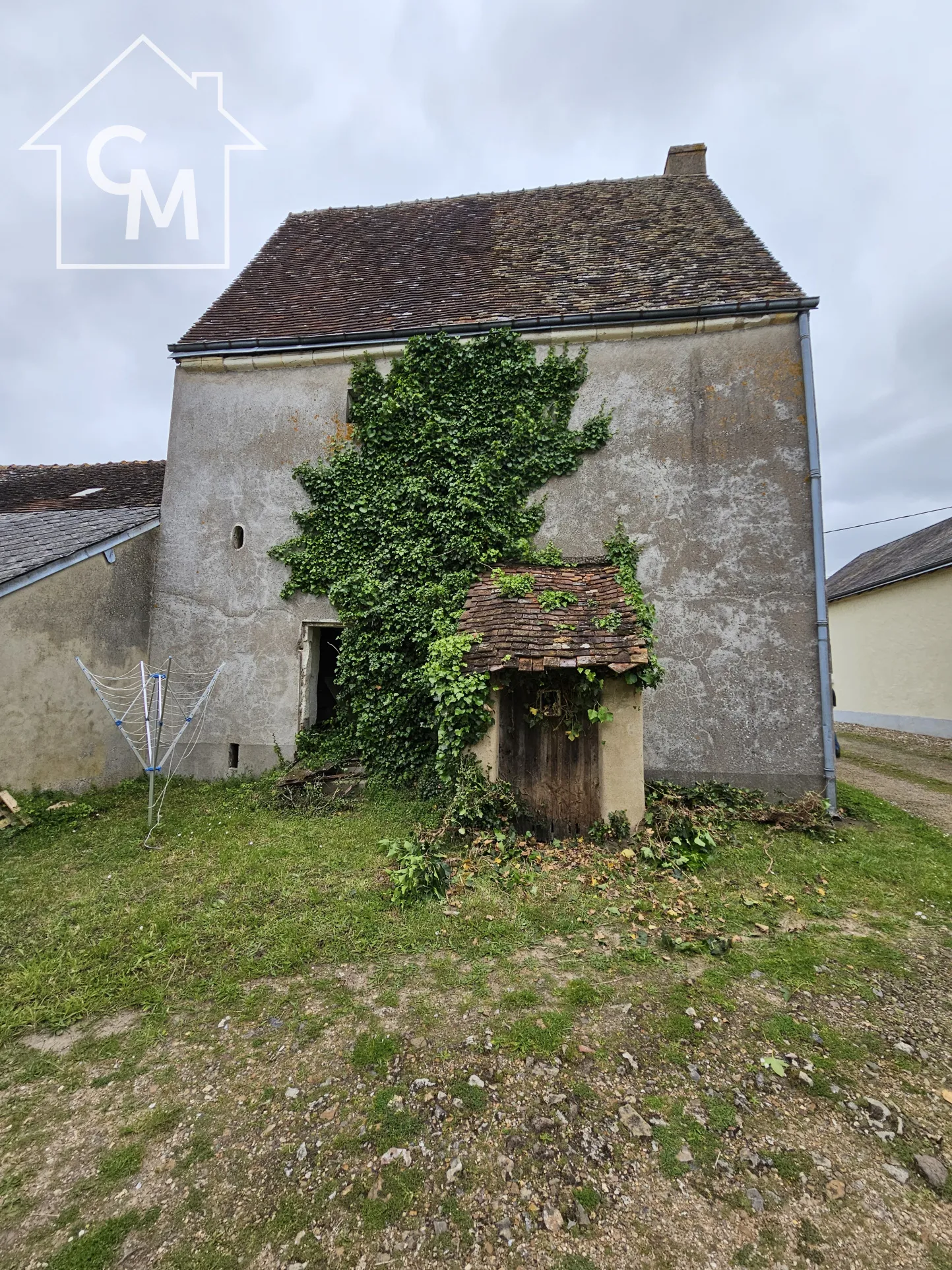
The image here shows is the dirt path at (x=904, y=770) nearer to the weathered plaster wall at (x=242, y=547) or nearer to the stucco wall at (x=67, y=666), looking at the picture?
the weathered plaster wall at (x=242, y=547)

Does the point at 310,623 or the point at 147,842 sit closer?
the point at 147,842

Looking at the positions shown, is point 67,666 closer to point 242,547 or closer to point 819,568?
point 242,547

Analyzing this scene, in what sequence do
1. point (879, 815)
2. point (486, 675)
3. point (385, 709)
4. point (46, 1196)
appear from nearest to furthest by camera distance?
point (46, 1196) < point (486, 675) < point (879, 815) < point (385, 709)

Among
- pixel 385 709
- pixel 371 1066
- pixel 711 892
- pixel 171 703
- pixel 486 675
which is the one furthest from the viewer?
pixel 171 703

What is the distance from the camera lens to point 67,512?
9.36m

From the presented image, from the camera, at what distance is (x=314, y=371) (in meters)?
8.69

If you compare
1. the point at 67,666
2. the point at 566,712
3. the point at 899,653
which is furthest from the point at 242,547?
the point at 899,653

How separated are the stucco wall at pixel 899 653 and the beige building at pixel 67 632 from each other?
62.1 ft

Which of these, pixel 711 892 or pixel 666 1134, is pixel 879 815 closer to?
pixel 711 892

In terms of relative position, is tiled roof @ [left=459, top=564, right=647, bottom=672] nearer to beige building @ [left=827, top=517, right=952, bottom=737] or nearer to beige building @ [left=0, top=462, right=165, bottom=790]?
beige building @ [left=0, top=462, right=165, bottom=790]

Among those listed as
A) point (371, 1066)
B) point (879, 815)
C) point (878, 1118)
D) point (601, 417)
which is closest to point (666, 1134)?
point (878, 1118)

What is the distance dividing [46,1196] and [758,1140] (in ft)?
10.9

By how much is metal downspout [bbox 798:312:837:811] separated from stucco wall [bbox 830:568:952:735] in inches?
390

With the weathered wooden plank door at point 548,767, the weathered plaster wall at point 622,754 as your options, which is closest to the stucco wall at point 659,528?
the weathered plaster wall at point 622,754
